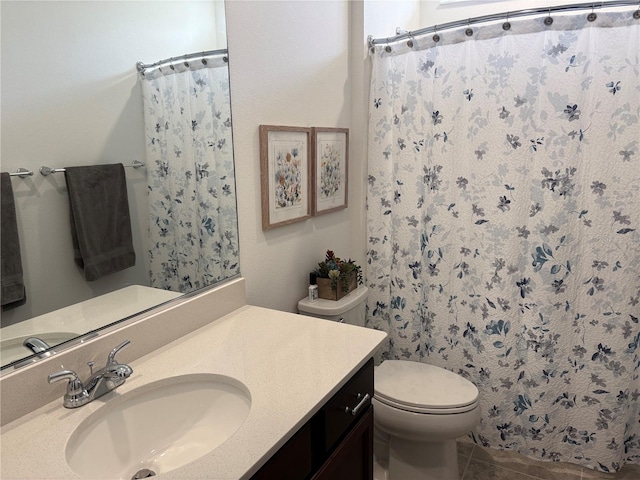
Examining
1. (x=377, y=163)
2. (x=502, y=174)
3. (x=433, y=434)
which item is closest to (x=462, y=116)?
(x=502, y=174)

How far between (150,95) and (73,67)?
9.3 inches

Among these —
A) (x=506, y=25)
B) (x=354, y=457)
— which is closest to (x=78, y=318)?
(x=354, y=457)

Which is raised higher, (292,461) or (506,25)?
(506,25)

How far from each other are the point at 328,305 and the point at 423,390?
1.69 ft

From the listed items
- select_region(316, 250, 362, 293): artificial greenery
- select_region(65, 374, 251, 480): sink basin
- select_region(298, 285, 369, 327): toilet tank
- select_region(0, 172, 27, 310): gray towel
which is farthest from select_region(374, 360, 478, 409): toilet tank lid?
select_region(0, 172, 27, 310): gray towel

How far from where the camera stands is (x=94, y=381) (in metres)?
1.12

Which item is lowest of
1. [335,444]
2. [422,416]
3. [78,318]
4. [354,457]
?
[422,416]

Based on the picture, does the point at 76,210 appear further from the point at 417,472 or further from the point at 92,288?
the point at 417,472

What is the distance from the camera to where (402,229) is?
235 centimetres

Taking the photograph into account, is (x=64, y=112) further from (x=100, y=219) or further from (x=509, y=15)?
(x=509, y=15)

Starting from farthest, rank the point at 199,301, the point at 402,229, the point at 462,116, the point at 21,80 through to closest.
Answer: the point at 402,229 → the point at 462,116 → the point at 199,301 → the point at 21,80

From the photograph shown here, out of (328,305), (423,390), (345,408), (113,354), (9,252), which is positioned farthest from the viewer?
(328,305)

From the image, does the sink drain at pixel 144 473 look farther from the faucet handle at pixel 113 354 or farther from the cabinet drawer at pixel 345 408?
the cabinet drawer at pixel 345 408

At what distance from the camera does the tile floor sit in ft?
6.86
